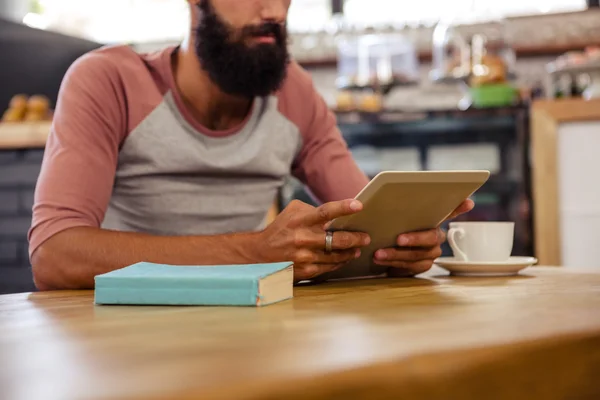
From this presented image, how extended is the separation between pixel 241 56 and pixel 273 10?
118mm

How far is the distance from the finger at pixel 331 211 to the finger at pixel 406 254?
12 centimetres

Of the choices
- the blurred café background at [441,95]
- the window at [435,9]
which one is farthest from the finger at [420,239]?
the window at [435,9]

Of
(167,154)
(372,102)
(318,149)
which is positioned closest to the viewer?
(167,154)

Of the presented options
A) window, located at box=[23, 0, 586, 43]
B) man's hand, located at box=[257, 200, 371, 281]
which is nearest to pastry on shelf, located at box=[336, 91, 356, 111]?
window, located at box=[23, 0, 586, 43]

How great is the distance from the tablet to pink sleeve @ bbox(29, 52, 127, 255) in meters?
0.45

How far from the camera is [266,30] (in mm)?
1517

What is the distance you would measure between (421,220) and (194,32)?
816 mm

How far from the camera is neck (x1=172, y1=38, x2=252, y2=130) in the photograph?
155 centimetres

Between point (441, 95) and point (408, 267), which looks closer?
point (408, 267)

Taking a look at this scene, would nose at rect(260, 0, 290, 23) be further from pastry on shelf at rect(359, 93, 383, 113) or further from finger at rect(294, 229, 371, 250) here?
pastry on shelf at rect(359, 93, 383, 113)

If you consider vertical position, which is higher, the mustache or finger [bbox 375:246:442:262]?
the mustache

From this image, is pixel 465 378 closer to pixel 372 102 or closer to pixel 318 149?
pixel 318 149

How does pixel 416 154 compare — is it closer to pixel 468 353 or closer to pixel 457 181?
pixel 457 181

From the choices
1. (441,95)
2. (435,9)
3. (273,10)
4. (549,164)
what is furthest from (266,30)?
(435,9)
